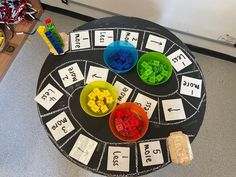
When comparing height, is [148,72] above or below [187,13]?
below

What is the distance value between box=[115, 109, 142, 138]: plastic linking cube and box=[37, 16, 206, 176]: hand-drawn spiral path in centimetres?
4

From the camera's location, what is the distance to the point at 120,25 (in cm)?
121

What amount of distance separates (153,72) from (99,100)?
0.84 ft

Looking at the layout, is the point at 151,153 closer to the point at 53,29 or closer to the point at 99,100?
the point at 99,100

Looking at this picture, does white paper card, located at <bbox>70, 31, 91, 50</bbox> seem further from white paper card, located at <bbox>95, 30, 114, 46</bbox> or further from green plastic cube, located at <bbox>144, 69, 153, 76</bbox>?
green plastic cube, located at <bbox>144, 69, 153, 76</bbox>

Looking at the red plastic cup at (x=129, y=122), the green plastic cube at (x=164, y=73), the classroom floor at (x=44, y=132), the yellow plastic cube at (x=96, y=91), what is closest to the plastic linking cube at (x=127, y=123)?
the red plastic cup at (x=129, y=122)

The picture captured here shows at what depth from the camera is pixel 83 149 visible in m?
1.00

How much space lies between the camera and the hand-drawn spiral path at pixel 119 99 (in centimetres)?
99

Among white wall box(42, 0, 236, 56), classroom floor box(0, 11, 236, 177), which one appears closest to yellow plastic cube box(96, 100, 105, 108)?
classroom floor box(0, 11, 236, 177)

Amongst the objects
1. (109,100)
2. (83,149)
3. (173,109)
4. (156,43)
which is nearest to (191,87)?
(173,109)

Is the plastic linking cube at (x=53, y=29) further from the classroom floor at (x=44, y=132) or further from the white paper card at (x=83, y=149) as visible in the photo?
the classroom floor at (x=44, y=132)

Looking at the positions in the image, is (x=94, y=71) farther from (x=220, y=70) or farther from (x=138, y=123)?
(x=220, y=70)

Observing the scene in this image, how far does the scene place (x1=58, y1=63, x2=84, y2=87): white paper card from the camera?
111cm

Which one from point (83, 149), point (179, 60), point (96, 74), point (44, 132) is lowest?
point (44, 132)
